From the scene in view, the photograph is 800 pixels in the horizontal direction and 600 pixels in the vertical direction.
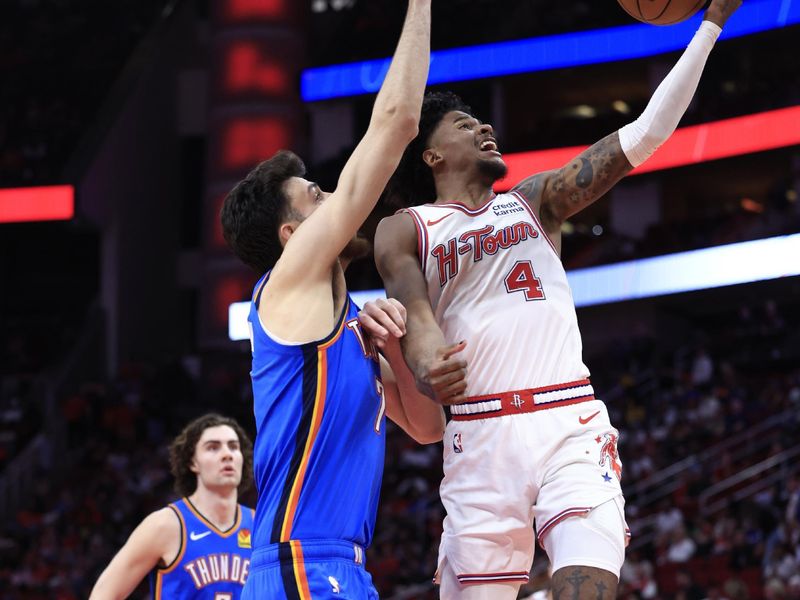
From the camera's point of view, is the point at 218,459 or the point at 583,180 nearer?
the point at 583,180

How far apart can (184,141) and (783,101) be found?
45.0 feet

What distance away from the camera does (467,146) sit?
4.40 meters

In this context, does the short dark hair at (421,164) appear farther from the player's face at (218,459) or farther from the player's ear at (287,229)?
the player's face at (218,459)

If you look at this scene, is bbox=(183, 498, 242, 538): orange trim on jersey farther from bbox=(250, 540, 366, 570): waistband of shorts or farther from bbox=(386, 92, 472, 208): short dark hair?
bbox=(250, 540, 366, 570): waistband of shorts

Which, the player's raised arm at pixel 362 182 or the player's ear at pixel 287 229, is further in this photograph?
the player's ear at pixel 287 229

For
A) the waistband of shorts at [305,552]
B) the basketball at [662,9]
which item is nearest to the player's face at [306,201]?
the waistband of shorts at [305,552]

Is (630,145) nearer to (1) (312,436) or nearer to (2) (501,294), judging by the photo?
(2) (501,294)

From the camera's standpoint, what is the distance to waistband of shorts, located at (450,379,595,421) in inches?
157

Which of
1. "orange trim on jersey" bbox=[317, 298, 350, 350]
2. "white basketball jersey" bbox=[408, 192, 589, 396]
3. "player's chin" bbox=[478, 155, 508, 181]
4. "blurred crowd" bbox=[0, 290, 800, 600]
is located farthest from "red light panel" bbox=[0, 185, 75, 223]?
"orange trim on jersey" bbox=[317, 298, 350, 350]

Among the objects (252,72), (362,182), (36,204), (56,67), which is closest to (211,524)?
(362,182)

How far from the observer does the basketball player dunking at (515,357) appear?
→ 381 centimetres

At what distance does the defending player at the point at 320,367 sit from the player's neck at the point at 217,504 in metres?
2.57

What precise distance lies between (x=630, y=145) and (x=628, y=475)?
10.5 meters

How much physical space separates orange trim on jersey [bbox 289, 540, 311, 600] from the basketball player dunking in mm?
652
